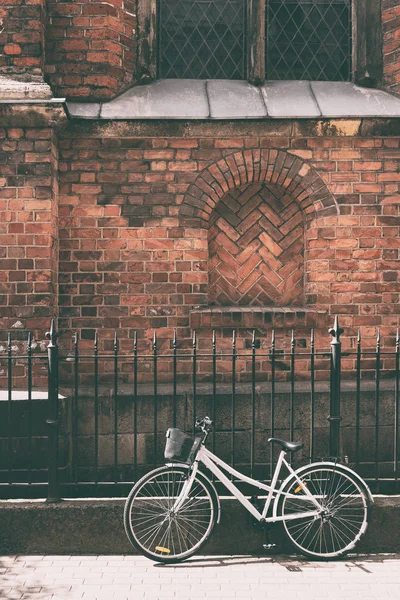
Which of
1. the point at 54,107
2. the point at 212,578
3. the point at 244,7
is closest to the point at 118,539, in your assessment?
the point at 212,578

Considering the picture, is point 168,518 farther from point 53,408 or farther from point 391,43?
point 391,43

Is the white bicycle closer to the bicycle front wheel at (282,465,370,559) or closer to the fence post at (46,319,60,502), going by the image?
the bicycle front wheel at (282,465,370,559)

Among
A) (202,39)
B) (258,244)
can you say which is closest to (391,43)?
(202,39)

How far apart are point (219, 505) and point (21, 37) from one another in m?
4.49

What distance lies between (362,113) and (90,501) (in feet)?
14.5

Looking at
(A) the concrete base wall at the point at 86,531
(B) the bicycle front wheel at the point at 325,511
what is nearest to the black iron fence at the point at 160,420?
(A) the concrete base wall at the point at 86,531

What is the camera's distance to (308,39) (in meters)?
7.84

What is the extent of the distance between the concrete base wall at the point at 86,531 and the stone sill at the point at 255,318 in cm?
224

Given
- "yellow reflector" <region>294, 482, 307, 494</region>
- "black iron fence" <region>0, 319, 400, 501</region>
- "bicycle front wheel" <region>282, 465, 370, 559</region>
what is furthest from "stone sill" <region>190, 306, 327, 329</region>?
"yellow reflector" <region>294, 482, 307, 494</region>

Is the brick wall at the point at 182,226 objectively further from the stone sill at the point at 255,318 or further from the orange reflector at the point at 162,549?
the orange reflector at the point at 162,549

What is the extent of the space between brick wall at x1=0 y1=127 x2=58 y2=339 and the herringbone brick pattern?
5.44ft

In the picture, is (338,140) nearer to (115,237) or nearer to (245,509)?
(115,237)

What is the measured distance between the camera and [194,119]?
7227 mm

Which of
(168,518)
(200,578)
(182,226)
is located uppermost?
(182,226)
